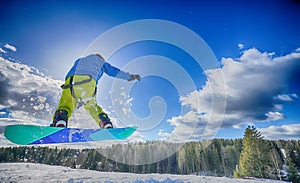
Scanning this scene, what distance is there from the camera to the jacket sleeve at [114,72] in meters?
4.18

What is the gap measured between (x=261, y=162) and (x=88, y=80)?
16.2 m

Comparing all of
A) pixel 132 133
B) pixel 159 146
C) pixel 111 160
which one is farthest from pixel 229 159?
pixel 132 133

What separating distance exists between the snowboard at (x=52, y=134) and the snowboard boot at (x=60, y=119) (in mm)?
72

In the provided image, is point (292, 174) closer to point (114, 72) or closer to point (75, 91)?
point (114, 72)

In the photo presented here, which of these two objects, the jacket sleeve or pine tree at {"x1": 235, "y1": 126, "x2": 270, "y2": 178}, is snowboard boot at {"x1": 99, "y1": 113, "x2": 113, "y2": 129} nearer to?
the jacket sleeve

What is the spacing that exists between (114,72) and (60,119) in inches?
60.1

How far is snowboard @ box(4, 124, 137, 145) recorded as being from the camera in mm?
3251

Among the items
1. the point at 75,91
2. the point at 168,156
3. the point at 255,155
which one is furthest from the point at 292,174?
the point at 168,156

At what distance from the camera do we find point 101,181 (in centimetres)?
280

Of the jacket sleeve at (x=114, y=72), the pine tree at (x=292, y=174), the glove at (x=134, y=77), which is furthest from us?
the pine tree at (x=292, y=174)

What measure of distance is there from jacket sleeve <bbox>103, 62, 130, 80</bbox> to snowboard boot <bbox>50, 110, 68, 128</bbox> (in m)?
1.30

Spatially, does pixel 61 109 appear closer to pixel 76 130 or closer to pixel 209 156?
pixel 76 130

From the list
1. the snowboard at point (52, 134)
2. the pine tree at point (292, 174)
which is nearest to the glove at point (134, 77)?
the snowboard at point (52, 134)

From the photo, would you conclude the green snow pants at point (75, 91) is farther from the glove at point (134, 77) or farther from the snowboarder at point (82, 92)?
the glove at point (134, 77)
